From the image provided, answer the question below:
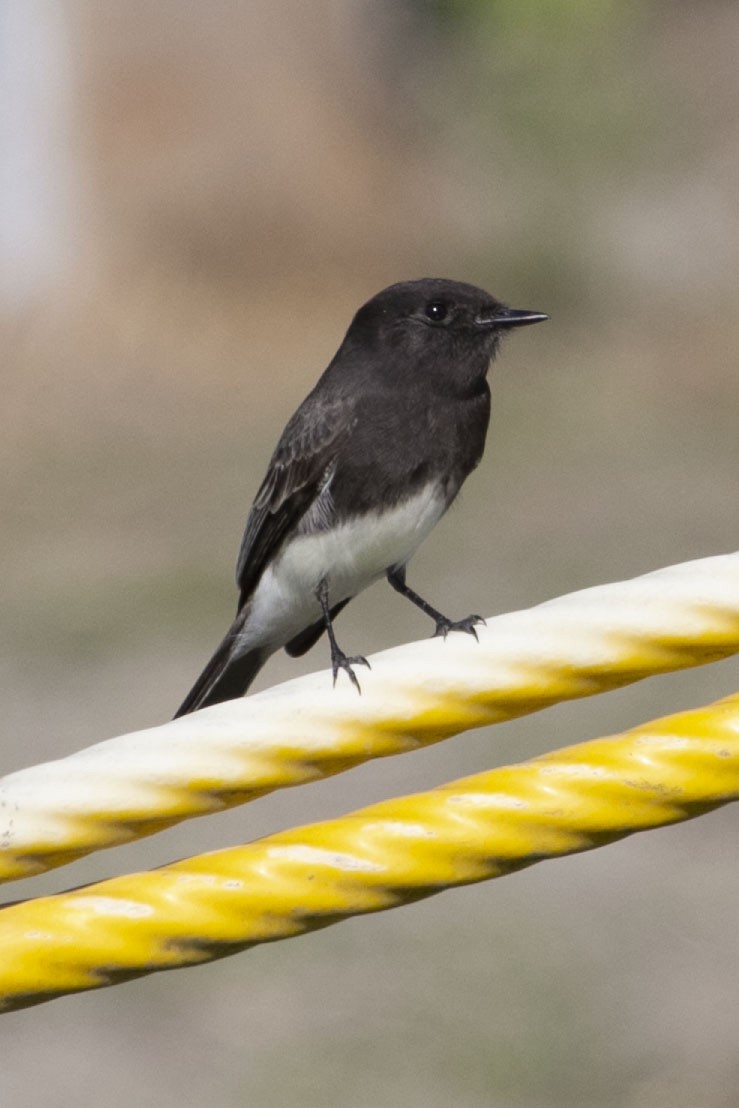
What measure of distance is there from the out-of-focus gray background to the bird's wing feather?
3.15m

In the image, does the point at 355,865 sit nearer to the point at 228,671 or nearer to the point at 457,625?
the point at 457,625

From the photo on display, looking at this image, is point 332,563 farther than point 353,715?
Yes

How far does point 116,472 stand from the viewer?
41.7 feet

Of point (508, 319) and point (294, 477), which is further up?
point (508, 319)

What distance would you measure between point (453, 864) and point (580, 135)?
499 inches

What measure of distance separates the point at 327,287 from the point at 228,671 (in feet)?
34.2

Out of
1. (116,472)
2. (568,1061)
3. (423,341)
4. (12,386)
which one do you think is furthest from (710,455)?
(423,341)

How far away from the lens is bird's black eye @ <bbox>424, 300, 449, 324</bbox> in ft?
12.6

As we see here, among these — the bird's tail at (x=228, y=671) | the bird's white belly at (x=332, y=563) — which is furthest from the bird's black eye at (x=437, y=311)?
the bird's tail at (x=228, y=671)

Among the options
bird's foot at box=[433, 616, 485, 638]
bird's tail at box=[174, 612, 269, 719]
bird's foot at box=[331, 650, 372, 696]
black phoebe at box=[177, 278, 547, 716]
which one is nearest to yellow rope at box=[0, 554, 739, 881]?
bird's foot at box=[331, 650, 372, 696]

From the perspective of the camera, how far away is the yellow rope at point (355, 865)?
5.22 feet

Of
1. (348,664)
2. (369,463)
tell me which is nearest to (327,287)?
(369,463)

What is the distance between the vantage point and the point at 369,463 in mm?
3672

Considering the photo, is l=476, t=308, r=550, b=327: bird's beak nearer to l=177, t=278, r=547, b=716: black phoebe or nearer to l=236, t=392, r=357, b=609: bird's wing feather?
l=177, t=278, r=547, b=716: black phoebe
